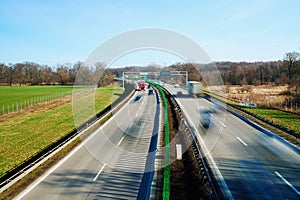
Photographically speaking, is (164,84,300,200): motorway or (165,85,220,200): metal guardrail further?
(164,84,300,200): motorway

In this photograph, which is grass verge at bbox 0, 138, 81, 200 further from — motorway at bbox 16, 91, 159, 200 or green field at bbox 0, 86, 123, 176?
green field at bbox 0, 86, 123, 176

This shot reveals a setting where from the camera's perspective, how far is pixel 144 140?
19.9 m

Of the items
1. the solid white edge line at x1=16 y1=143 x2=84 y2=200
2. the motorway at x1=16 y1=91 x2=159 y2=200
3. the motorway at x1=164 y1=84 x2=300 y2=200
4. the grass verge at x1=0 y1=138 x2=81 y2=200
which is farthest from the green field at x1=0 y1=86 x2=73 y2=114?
the motorway at x1=164 y1=84 x2=300 y2=200

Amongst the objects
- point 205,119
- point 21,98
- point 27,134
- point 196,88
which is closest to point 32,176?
Result: point 27,134

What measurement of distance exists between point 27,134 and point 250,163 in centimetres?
1814

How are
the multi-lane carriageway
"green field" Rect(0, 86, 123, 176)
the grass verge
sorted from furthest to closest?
"green field" Rect(0, 86, 123, 176), the grass verge, the multi-lane carriageway

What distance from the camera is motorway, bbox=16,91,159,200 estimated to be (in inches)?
434

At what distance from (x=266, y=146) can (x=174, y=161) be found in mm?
6683

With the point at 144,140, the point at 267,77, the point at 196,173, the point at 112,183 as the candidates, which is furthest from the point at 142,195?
the point at 267,77

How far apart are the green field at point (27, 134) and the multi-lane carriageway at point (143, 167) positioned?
9.77 ft

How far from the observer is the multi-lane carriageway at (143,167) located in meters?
10.8

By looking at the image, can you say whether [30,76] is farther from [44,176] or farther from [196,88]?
[44,176]

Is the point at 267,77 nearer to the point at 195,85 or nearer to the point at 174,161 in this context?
the point at 195,85

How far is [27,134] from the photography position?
22859mm
